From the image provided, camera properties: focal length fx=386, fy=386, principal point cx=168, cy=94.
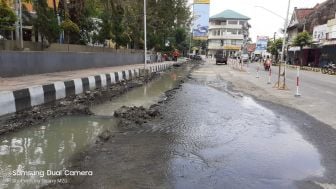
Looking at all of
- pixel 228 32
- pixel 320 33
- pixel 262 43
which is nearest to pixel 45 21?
pixel 320 33

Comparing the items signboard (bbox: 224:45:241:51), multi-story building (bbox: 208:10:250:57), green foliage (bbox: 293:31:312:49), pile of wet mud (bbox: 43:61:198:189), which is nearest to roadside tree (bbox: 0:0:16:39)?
pile of wet mud (bbox: 43:61:198:189)

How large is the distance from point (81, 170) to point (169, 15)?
134 feet

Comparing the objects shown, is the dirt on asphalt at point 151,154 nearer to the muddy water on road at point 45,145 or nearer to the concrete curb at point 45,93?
the muddy water on road at point 45,145

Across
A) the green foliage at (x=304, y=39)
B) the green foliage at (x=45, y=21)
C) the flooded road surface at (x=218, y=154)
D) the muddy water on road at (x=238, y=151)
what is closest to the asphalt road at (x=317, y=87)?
the muddy water on road at (x=238, y=151)

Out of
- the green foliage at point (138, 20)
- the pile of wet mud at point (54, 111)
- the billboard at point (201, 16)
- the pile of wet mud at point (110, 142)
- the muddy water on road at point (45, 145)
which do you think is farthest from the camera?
the billboard at point (201, 16)

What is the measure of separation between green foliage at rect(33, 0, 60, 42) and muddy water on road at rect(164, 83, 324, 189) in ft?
34.2

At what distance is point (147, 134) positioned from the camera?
24.7 feet

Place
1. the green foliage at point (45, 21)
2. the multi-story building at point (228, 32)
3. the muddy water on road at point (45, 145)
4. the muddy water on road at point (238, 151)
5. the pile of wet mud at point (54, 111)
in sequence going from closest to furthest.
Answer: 1. the muddy water on road at point (45, 145)
2. the muddy water on road at point (238, 151)
3. the pile of wet mud at point (54, 111)
4. the green foliage at point (45, 21)
5. the multi-story building at point (228, 32)

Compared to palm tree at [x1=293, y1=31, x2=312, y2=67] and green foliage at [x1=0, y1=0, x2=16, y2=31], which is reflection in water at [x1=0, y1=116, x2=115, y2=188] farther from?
palm tree at [x1=293, y1=31, x2=312, y2=67]

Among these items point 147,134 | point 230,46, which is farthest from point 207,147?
point 230,46

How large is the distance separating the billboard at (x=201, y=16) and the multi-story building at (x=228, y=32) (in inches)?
1854

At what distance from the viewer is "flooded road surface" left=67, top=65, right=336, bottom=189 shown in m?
4.95

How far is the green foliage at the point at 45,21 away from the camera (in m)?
18.3

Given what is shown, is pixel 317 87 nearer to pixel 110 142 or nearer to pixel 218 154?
pixel 218 154
